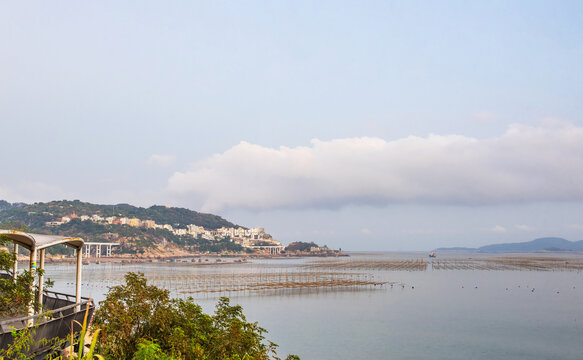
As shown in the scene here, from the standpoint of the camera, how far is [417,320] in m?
49.0

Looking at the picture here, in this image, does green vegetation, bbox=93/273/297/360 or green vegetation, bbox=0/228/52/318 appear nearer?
green vegetation, bbox=0/228/52/318

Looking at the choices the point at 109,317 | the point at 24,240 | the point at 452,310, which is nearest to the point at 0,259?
the point at 24,240

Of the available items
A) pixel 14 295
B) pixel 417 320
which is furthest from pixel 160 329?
pixel 417 320

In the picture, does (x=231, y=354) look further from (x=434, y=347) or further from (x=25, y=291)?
(x=434, y=347)

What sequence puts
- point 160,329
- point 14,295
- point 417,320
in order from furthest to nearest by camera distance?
1. point 417,320
2. point 160,329
3. point 14,295

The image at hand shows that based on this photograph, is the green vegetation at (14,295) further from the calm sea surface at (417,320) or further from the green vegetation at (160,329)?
the calm sea surface at (417,320)

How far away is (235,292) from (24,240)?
5828 cm

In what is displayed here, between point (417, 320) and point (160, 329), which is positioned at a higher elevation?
point (160, 329)

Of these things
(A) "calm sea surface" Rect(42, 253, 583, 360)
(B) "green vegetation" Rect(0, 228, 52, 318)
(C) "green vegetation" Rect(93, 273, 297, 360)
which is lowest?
(A) "calm sea surface" Rect(42, 253, 583, 360)

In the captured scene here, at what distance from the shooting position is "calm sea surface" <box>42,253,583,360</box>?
3603 cm

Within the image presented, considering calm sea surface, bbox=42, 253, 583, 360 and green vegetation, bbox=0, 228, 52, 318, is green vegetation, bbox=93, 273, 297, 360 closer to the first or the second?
green vegetation, bbox=0, 228, 52, 318

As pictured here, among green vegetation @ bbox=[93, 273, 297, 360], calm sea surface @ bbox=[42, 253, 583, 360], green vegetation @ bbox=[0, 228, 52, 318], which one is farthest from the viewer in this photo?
calm sea surface @ bbox=[42, 253, 583, 360]

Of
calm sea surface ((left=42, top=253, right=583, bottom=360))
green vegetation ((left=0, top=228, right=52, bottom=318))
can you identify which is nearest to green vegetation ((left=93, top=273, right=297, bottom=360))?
green vegetation ((left=0, top=228, right=52, bottom=318))

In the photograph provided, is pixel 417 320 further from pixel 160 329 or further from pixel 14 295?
pixel 14 295
